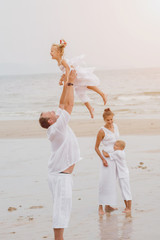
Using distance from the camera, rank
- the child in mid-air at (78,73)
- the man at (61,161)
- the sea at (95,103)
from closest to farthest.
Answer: the man at (61,161) < the child in mid-air at (78,73) < the sea at (95,103)

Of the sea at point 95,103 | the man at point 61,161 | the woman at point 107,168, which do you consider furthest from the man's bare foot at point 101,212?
the man at point 61,161

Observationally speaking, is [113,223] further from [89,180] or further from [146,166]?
[146,166]

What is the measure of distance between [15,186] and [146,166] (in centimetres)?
305

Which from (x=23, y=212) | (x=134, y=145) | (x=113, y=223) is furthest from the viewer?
(x=134, y=145)

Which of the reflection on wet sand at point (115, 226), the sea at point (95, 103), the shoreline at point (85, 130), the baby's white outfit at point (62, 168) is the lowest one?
the reflection on wet sand at point (115, 226)

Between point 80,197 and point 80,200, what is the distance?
7.4 inches

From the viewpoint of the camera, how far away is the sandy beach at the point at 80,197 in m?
6.75

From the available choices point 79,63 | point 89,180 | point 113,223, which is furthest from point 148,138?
point 79,63

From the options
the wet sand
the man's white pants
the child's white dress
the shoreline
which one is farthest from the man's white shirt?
the shoreline

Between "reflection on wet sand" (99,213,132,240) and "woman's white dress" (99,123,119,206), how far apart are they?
0.34 meters

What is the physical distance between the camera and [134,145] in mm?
14336

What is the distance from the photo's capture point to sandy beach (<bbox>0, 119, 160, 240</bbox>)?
675 centimetres

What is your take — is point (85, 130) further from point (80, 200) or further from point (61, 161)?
point (61, 161)

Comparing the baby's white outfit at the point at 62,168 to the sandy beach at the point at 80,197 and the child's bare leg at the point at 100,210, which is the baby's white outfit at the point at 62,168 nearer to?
the sandy beach at the point at 80,197
